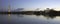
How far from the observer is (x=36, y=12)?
572cm

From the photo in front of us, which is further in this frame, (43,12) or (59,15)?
(59,15)

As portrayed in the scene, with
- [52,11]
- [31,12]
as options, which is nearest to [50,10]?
[52,11]

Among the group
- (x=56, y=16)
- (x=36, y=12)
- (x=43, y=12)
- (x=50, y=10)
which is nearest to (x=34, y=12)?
(x=36, y=12)

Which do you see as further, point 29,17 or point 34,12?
point 29,17

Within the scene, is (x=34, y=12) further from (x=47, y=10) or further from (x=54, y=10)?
(x=54, y=10)

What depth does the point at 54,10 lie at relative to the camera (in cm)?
548

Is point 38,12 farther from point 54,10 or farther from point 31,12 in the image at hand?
point 54,10

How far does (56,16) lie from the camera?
6273mm

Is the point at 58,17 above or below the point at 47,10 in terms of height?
below

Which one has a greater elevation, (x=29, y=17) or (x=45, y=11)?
(x=45, y=11)

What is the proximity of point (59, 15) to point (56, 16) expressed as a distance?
20cm

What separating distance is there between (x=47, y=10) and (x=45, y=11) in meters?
0.13

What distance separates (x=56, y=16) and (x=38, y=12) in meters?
1.34

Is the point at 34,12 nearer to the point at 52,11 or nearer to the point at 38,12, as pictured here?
the point at 38,12
